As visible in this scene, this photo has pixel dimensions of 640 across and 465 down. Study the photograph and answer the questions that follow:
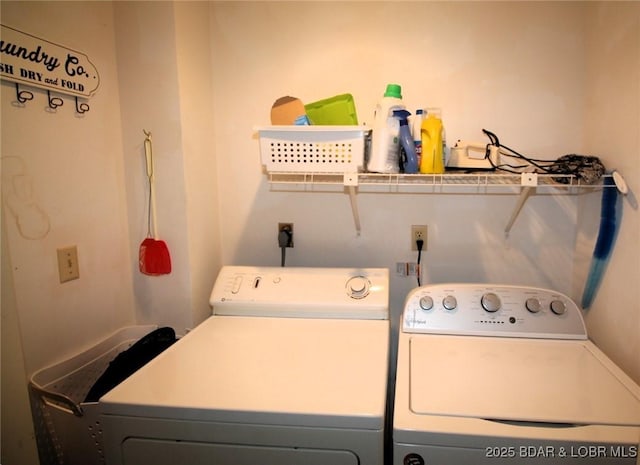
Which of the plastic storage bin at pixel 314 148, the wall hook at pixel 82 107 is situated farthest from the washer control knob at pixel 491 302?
the wall hook at pixel 82 107

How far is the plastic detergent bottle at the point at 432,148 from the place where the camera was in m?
1.36

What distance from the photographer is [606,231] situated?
1.35 m

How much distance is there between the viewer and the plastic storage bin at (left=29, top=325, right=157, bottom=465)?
1.20 meters

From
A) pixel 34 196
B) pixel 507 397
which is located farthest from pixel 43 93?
pixel 507 397

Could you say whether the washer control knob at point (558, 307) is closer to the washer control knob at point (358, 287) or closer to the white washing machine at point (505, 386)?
the white washing machine at point (505, 386)

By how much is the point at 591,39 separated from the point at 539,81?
8.7 inches

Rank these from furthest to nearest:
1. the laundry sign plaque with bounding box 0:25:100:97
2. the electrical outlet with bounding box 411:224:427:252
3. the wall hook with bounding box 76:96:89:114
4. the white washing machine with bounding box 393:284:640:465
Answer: the electrical outlet with bounding box 411:224:427:252 < the wall hook with bounding box 76:96:89:114 < the laundry sign plaque with bounding box 0:25:100:97 < the white washing machine with bounding box 393:284:640:465

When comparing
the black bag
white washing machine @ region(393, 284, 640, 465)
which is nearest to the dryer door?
white washing machine @ region(393, 284, 640, 465)

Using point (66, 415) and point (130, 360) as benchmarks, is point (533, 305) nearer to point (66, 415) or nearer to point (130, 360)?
point (130, 360)

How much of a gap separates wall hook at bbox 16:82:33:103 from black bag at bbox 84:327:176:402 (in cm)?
93

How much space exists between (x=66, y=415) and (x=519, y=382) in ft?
4.71

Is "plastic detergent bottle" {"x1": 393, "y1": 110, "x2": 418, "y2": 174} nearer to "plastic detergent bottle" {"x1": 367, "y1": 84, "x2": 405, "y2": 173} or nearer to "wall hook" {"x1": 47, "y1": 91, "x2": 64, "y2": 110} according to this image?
"plastic detergent bottle" {"x1": 367, "y1": 84, "x2": 405, "y2": 173}

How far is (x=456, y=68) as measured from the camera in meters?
1.62

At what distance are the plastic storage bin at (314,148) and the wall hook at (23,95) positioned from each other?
76 cm
